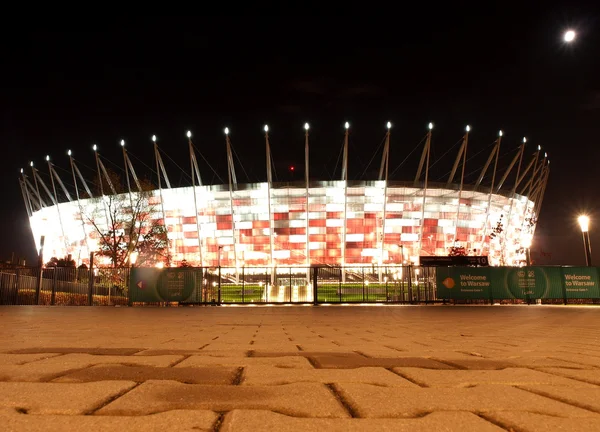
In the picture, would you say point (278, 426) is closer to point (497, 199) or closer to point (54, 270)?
point (54, 270)

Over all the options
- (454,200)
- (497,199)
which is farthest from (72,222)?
(497,199)

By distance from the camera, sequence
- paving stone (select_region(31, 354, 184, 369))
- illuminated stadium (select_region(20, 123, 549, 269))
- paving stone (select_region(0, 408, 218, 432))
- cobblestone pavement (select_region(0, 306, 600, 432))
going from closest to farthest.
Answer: paving stone (select_region(0, 408, 218, 432)) < cobblestone pavement (select_region(0, 306, 600, 432)) < paving stone (select_region(31, 354, 184, 369)) < illuminated stadium (select_region(20, 123, 549, 269))

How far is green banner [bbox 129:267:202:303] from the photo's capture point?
23.2m

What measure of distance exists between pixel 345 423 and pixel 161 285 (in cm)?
2263

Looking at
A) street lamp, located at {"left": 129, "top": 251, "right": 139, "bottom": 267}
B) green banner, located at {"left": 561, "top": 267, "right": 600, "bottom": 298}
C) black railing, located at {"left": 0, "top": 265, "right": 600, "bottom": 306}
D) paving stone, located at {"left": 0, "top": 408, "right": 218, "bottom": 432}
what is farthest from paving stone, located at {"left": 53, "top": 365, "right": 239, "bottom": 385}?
street lamp, located at {"left": 129, "top": 251, "right": 139, "bottom": 267}

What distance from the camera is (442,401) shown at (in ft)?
7.36

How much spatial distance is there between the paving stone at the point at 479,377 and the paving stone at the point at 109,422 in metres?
1.46

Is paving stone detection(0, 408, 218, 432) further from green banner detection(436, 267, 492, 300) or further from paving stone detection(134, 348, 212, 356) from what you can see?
green banner detection(436, 267, 492, 300)

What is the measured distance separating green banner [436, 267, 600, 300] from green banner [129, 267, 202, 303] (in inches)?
484

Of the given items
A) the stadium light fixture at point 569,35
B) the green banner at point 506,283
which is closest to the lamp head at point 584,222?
the green banner at point 506,283

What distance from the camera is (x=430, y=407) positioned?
2.10 meters

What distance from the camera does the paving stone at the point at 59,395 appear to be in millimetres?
1973

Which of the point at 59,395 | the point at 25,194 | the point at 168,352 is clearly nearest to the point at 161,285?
the point at 168,352

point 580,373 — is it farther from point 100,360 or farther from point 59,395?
point 100,360
